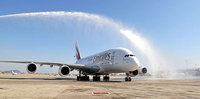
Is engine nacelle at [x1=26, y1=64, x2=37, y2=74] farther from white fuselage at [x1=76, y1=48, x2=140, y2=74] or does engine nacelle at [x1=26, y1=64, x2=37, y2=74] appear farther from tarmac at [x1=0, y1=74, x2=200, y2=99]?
tarmac at [x1=0, y1=74, x2=200, y2=99]

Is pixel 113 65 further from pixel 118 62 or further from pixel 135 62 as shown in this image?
pixel 135 62

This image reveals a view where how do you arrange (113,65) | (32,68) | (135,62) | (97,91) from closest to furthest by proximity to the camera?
(97,91) < (135,62) < (113,65) < (32,68)

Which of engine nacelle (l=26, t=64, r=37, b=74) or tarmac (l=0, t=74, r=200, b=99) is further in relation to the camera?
engine nacelle (l=26, t=64, r=37, b=74)

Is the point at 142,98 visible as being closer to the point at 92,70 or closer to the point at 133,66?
the point at 133,66

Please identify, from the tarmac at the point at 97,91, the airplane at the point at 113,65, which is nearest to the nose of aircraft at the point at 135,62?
the airplane at the point at 113,65

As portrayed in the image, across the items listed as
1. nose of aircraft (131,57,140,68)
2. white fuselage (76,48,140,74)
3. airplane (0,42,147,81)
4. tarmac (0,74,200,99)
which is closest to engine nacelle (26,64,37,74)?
airplane (0,42,147,81)

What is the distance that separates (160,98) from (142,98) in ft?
2.04

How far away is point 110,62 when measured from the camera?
828 inches

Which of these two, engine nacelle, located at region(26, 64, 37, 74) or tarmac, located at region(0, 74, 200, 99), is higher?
engine nacelle, located at region(26, 64, 37, 74)

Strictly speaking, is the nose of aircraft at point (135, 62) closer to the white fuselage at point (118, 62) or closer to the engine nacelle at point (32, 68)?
the white fuselage at point (118, 62)

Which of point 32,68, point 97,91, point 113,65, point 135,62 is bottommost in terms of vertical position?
point 97,91

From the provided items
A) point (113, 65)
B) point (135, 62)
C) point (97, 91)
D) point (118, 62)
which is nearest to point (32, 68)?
point (113, 65)

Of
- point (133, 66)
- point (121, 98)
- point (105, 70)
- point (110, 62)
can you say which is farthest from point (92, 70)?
point (121, 98)

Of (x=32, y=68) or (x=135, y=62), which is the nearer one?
(x=135, y=62)
